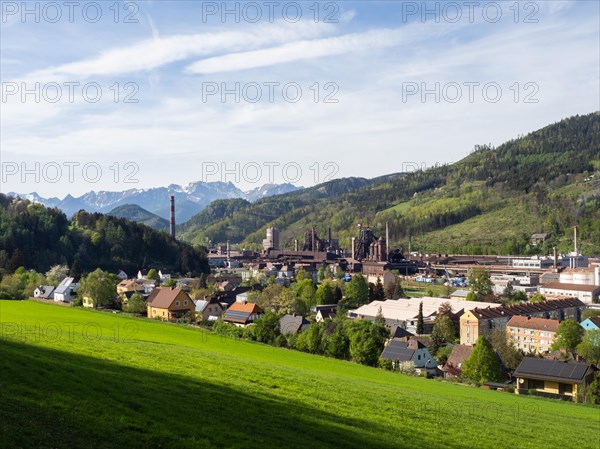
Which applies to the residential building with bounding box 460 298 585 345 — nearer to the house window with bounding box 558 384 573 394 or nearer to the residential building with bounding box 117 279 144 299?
the house window with bounding box 558 384 573 394

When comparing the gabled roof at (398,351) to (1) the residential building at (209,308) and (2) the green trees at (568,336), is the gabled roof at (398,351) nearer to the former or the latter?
(2) the green trees at (568,336)

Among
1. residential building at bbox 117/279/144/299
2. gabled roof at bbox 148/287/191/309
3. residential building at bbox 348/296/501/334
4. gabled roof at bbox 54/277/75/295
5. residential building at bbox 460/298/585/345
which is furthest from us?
residential building at bbox 117/279/144/299

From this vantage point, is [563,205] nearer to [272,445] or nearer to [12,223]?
[12,223]

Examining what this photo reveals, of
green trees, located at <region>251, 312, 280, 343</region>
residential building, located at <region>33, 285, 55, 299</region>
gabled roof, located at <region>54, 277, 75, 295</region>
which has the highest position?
gabled roof, located at <region>54, 277, 75, 295</region>

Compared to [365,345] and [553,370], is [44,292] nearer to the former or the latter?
[365,345]

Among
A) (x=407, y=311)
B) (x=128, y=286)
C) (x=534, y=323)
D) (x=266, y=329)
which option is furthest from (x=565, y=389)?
(x=128, y=286)

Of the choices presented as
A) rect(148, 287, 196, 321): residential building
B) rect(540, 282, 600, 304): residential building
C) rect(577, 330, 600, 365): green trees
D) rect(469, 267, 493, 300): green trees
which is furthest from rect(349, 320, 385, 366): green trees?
rect(540, 282, 600, 304): residential building
